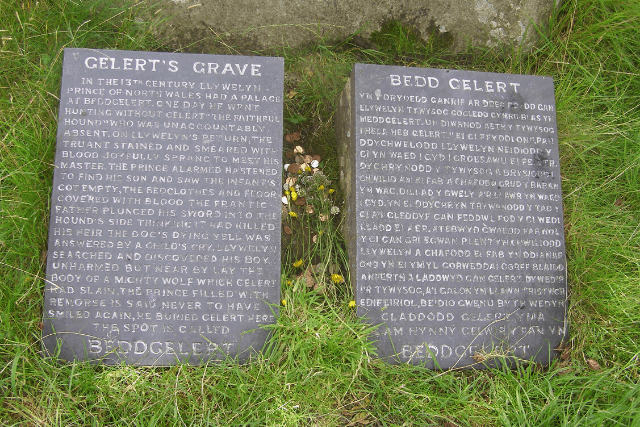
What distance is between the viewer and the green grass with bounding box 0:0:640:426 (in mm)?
2045

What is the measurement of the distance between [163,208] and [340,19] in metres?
1.80

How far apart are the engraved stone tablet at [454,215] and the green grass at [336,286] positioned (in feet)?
0.55

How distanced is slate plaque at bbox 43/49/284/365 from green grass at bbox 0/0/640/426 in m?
0.15

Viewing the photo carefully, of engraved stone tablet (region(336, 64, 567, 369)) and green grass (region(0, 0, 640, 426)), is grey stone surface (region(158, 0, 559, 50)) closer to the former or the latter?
green grass (region(0, 0, 640, 426))

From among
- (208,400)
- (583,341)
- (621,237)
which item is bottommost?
(208,400)

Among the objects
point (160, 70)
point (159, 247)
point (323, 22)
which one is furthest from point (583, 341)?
point (160, 70)

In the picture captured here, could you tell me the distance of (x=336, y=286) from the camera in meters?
2.39

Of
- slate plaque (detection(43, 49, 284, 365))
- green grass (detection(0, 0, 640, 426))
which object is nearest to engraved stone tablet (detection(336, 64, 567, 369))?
green grass (detection(0, 0, 640, 426))

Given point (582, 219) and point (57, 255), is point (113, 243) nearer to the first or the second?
point (57, 255)

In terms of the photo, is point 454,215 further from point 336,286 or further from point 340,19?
point 340,19

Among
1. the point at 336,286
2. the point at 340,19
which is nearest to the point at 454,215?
the point at 336,286

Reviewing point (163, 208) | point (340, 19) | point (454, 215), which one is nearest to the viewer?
point (163, 208)

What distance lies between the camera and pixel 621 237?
256cm

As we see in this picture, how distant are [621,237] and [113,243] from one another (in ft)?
9.99
